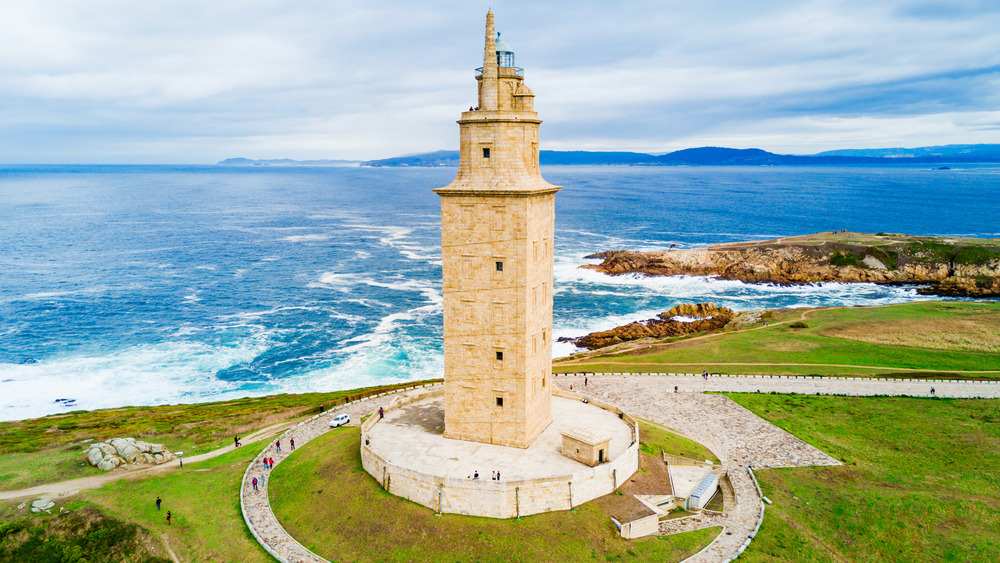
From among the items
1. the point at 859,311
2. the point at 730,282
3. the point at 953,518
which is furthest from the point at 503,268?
the point at 730,282

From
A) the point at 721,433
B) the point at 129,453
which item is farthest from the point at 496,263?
the point at 129,453

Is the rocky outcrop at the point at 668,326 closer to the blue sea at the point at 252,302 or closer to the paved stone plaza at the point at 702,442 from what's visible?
the blue sea at the point at 252,302

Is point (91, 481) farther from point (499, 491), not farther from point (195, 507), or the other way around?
point (499, 491)

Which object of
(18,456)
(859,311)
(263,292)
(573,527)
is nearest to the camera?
(573,527)

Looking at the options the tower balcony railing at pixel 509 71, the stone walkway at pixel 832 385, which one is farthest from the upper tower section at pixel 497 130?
the stone walkway at pixel 832 385

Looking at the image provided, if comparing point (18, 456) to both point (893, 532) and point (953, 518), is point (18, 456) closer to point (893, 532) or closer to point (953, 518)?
point (893, 532)

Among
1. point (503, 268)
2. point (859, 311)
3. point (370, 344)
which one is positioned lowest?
point (370, 344)

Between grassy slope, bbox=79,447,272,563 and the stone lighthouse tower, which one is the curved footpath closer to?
grassy slope, bbox=79,447,272,563
